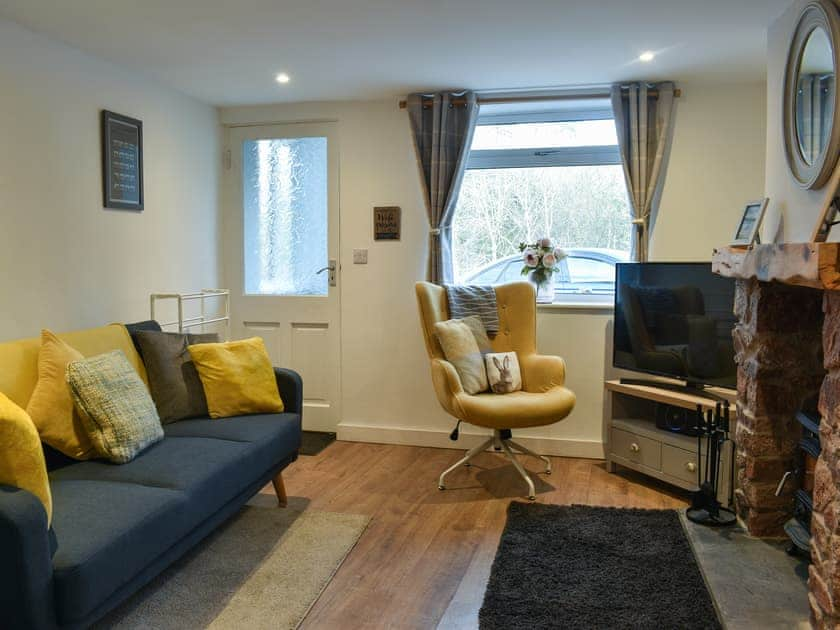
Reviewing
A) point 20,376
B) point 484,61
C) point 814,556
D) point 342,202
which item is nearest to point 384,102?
point 342,202

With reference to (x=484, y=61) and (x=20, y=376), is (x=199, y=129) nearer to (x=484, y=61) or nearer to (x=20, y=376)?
(x=484, y=61)

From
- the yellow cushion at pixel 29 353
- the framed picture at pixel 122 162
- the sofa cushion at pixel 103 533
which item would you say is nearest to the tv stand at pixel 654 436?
the sofa cushion at pixel 103 533

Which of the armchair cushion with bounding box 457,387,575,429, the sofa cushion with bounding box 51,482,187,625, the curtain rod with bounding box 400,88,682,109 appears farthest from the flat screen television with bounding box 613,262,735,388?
the sofa cushion with bounding box 51,482,187,625

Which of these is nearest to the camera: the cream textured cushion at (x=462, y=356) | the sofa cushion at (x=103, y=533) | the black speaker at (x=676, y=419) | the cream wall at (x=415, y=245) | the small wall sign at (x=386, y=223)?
the sofa cushion at (x=103, y=533)

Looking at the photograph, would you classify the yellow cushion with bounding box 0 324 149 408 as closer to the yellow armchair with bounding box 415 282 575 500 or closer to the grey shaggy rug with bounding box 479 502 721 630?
the yellow armchair with bounding box 415 282 575 500

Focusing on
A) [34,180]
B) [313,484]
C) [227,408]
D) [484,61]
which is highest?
[484,61]

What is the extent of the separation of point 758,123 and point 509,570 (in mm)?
2854

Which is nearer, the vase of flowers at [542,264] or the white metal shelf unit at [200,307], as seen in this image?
the white metal shelf unit at [200,307]

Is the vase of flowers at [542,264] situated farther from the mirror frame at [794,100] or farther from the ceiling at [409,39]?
the mirror frame at [794,100]

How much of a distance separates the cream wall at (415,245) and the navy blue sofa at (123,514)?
123 cm

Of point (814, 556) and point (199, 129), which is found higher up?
point (199, 129)

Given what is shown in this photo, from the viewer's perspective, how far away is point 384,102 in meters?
4.24

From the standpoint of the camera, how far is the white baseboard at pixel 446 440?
4.07 m

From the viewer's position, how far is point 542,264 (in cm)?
400
